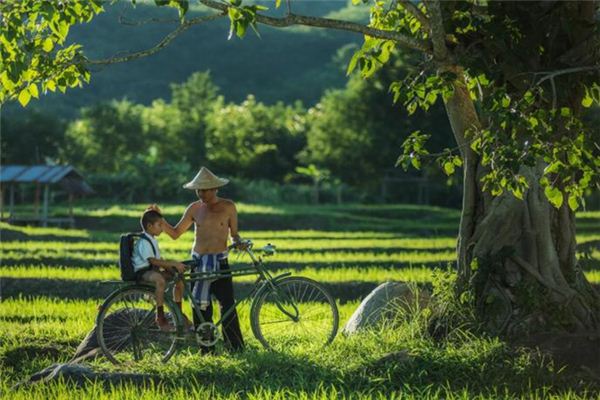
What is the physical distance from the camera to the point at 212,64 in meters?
108

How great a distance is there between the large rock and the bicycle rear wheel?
6.52 feet

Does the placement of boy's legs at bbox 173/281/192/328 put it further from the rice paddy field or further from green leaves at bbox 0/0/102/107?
green leaves at bbox 0/0/102/107

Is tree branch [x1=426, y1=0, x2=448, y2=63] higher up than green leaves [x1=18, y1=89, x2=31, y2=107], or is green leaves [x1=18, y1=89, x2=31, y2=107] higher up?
tree branch [x1=426, y1=0, x2=448, y2=63]

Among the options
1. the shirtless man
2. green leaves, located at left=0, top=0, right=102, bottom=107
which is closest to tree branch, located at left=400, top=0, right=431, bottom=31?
the shirtless man

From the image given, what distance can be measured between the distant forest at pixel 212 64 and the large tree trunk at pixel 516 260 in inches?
2925

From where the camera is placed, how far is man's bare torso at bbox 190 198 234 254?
383 inches

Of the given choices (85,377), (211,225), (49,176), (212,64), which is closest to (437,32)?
A: (211,225)

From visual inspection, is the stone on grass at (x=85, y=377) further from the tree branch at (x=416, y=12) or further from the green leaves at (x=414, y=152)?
the tree branch at (x=416, y=12)

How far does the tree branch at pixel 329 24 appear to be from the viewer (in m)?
9.01

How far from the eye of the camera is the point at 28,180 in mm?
35438

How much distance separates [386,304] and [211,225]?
2134mm

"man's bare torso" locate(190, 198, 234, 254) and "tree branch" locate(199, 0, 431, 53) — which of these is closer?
"tree branch" locate(199, 0, 431, 53)

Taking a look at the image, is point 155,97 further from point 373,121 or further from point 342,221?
point 342,221

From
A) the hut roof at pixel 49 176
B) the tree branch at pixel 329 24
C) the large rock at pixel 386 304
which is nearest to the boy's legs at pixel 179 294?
the large rock at pixel 386 304
